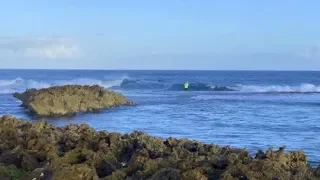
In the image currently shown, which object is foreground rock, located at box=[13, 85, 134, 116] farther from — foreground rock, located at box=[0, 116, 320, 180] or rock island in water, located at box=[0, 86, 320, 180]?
foreground rock, located at box=[0, 116, 320, 180]

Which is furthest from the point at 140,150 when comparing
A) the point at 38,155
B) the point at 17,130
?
the point at 17,130

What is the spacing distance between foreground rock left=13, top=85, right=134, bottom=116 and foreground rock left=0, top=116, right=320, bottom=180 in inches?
782

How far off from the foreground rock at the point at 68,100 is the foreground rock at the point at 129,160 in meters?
19.9

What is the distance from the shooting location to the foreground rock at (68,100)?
32719 mm

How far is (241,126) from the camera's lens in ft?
81.4

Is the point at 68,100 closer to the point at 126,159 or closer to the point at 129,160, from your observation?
the point at 126,159

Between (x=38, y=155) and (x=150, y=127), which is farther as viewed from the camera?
(x=150, y=127)

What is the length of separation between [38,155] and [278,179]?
4725 mm

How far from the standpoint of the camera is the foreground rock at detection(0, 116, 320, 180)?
26.0 feet

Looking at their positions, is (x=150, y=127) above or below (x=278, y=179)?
below

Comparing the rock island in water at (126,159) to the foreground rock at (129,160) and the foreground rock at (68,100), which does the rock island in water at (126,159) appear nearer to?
the foreground rock at (129,160)

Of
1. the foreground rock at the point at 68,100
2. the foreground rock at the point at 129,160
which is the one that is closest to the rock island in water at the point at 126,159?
the foreground rock at the point at 129,160

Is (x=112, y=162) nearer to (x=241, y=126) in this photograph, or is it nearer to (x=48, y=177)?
(x=48, y=177)

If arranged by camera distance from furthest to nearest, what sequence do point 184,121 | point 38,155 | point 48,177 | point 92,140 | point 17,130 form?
1. point 184,121
2. point 17,130
3. point 92,140
4. point 38,155
5. point 48,177
